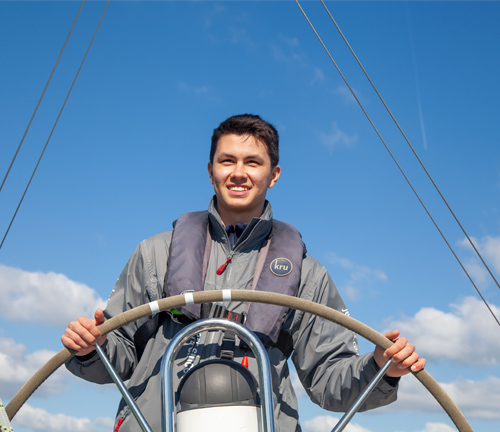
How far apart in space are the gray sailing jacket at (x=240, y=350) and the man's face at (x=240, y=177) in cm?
7

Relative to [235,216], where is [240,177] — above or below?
above

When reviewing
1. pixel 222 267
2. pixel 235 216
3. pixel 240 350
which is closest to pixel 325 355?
pixel 240 350

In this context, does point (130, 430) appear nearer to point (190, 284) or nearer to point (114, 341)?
point (114, 341)

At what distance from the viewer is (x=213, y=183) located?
2820mm

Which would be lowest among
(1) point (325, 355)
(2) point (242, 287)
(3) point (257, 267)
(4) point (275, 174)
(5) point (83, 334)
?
(5) point (83, 334)

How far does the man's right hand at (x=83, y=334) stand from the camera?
2.05m

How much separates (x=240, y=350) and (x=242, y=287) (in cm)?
30

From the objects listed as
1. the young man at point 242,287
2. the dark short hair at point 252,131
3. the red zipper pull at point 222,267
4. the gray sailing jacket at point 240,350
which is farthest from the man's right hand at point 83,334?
the dark short hair at point 252,131

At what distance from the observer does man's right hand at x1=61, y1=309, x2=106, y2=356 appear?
2.05 meters

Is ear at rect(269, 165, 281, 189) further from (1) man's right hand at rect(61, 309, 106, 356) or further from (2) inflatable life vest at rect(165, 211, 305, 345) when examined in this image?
(1) man's right hand at rect(61, 309, 106, 356)

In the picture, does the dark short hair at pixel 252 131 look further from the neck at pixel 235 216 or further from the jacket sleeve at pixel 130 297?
the jacket sleeve at pixel 130 297

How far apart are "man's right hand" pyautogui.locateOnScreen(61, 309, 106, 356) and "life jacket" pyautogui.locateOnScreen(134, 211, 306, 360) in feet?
1.29

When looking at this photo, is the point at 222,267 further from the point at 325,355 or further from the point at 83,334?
the point at 83,334

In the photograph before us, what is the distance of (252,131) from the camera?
2.86 m
